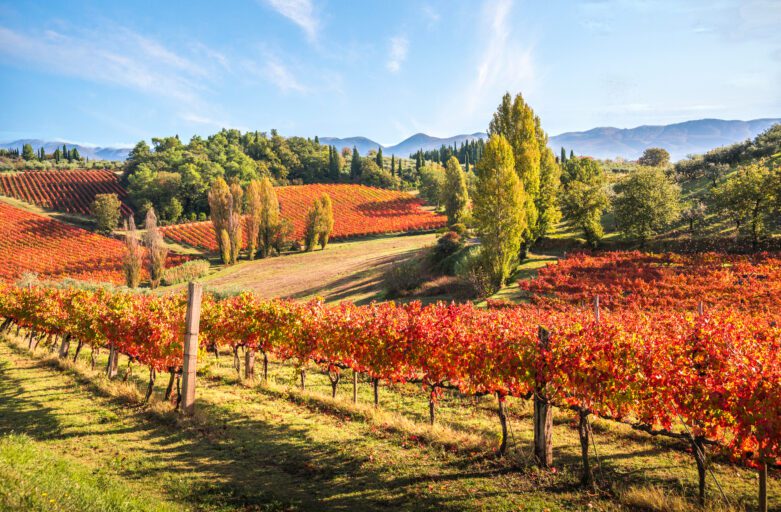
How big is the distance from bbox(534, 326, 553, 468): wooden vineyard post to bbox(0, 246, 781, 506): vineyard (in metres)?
0.03

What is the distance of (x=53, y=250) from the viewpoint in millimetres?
58688

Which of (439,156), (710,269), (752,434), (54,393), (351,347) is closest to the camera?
(752,434)

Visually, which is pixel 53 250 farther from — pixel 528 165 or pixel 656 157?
pixel 656 157

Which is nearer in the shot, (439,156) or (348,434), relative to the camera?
(348,434)

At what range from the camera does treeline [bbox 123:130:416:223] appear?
276 feet

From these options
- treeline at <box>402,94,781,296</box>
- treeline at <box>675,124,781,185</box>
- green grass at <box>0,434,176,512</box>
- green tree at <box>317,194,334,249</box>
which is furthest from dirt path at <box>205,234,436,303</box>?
treeline at <box>675,124,781,185</box>

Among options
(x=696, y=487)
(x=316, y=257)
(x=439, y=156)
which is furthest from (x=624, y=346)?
(x=439, y=156)

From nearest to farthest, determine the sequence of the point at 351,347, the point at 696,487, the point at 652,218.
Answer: the point at 696,487, the point at 351,347, the point at 652,218

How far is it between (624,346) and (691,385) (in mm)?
1271

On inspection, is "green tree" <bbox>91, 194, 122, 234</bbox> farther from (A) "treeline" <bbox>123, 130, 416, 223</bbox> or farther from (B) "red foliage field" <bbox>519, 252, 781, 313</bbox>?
(B) "red foliage field" <bbox>519, 252, 781, 313</bbox>

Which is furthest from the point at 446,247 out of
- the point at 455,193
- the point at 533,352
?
the point at 533,352

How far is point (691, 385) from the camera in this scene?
312 inches

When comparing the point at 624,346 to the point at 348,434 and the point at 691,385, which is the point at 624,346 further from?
the point at 348,434

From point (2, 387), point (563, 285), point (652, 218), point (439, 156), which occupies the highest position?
point (439, 156)
